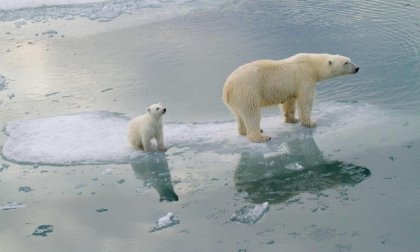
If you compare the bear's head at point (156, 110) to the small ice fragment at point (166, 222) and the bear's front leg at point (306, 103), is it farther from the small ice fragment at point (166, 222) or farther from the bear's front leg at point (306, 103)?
the bear's front leg at point (306, 103)

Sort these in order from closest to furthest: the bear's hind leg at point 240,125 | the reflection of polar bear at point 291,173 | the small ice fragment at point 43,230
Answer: the small ice fragment at point 43,230 → the reflection of polar bear at point 291,173 → the bear's hind leg at point 240,125

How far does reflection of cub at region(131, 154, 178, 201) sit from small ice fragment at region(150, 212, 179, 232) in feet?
1.47

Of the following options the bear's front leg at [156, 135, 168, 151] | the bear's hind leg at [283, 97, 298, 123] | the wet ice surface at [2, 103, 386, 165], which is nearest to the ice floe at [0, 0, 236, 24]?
the wet ice surface at [2, 103, 386, 165]

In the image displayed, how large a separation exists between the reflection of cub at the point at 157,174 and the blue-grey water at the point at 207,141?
2 cm

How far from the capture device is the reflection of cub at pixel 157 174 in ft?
22.2

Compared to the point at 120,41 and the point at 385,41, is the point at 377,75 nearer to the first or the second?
the point at 385,41

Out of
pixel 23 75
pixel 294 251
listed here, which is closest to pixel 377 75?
pixel 294 251

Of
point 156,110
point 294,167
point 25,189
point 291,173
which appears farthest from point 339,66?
point 25,189

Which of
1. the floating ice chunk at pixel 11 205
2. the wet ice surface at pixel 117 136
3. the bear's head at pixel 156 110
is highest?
the bear's head at pixel 156 110

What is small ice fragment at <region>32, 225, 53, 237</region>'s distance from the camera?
6.17 meters

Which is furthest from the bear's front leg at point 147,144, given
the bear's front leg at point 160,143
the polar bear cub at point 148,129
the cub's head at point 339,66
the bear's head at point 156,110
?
the cub's head at point 339,66

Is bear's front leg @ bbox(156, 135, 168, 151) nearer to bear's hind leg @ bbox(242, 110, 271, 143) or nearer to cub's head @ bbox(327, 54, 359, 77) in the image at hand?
bear's hind leg @ bbox(242, 110, 271, 143)

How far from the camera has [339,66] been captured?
8.17m

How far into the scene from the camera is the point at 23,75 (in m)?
10.8
